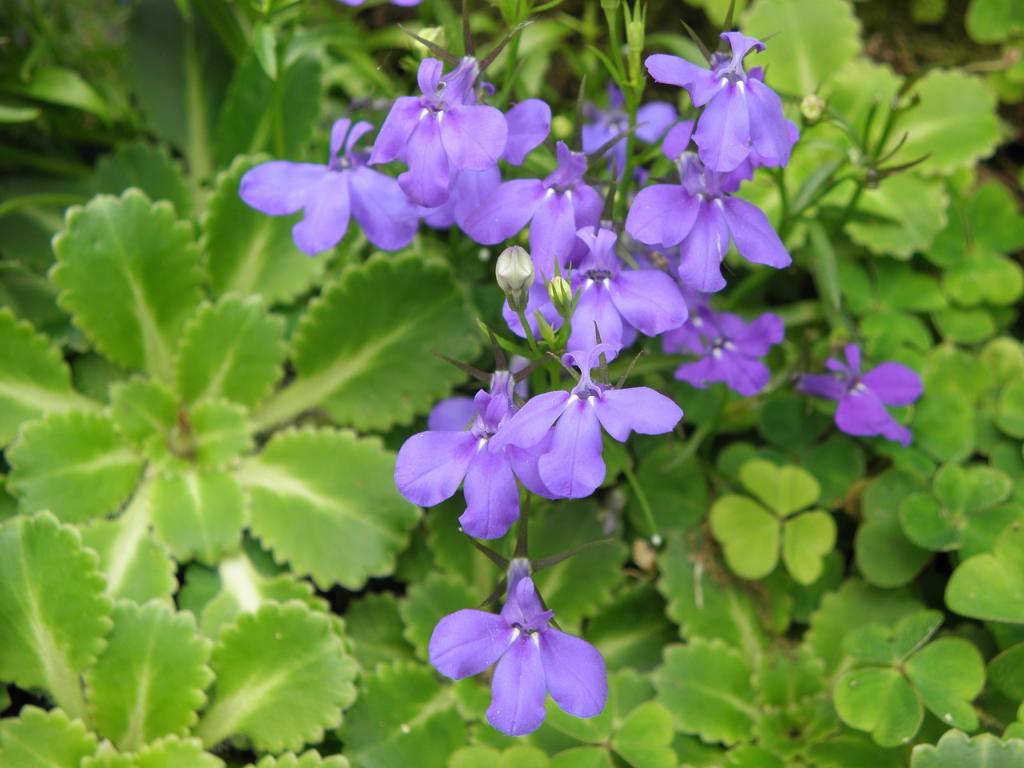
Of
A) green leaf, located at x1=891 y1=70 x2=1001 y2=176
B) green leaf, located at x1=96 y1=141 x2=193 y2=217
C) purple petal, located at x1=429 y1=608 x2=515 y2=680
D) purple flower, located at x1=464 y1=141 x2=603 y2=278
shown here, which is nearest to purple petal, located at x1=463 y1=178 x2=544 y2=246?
purple flower, located at x1=464 y1=141 x2=603 y2=278

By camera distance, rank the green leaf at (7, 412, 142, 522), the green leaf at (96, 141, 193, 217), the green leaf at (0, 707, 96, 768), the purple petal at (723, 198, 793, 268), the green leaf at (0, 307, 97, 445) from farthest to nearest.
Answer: the green leaf at (96, 141, 193, 217) < the green leaf at (0, 307, 97, 445) < the green leaf at (7, 412, 142, 522) < the green leaf at (0, 707, 96, 768) < the purple petal at (723, 198, 793, 268)

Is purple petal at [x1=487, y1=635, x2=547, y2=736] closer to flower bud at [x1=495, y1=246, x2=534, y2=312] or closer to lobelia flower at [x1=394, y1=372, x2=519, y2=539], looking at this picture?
lobelia flower at [x1=394, y1=372, x2=519, y2=539]

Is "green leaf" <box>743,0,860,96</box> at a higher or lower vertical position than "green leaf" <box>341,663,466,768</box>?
higher

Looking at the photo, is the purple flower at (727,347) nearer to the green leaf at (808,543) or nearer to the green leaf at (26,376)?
the green leaf at (808,543)

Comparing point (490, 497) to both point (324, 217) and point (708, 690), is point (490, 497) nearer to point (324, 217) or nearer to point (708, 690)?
point (324, 217)

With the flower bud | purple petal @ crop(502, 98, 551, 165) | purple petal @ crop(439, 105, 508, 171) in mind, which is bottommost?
the flower bud

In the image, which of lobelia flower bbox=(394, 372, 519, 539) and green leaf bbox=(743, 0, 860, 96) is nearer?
lobelia flower bbox=(394, 372, 519, 539)

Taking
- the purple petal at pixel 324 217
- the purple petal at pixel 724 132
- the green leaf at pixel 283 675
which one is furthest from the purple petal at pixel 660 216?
the green leaf at pixel 283 675

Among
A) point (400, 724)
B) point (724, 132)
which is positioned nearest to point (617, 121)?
point (724, 132)
